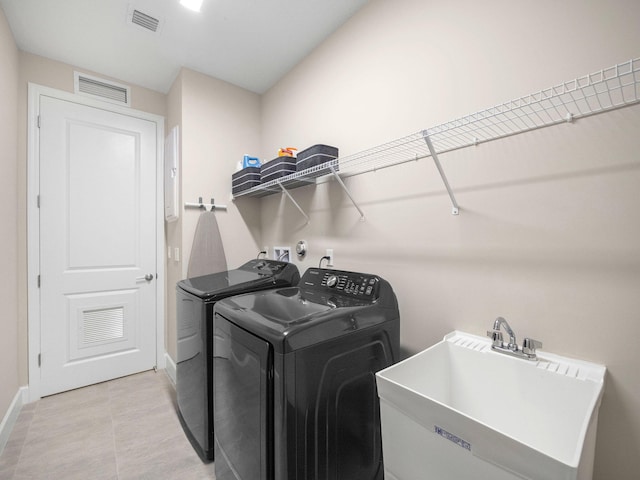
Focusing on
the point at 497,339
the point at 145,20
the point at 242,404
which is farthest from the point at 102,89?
the point at 497,339

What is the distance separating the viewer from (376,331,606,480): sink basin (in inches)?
24.4

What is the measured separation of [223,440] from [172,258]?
5.89ft

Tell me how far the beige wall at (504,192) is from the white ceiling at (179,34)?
393 millimetres

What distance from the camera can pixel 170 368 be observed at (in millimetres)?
2633

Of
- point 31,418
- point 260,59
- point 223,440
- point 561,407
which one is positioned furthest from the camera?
point 260,59

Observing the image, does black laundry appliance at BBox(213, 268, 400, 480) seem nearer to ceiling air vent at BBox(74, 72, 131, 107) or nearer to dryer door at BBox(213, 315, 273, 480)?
dryer door at BBox(213, 315, 273, 480)

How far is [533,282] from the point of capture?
1.06m

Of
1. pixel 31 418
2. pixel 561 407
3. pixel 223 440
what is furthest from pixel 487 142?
pixel 31 418

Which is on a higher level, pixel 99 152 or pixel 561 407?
pixel 99 152

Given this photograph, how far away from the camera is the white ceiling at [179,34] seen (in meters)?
1.76

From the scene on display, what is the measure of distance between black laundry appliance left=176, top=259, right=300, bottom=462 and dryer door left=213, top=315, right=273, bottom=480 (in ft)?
0.68

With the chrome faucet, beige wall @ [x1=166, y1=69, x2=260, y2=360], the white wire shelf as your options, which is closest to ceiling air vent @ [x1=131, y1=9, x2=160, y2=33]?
beige wall @ [x1=166, y1=69, x2=260, y2=360]

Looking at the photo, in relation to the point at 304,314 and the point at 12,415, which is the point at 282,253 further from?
the point at 12,415

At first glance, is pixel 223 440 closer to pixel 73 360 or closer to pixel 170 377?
pixel 170 377
